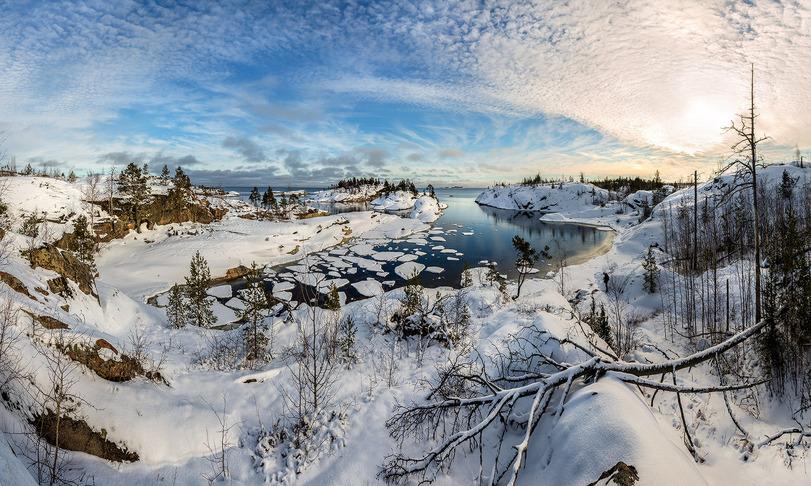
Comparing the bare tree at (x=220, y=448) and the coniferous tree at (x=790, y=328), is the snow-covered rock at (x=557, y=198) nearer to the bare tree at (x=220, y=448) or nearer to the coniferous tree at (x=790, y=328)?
the coniferous tree at (x=790, y=328)

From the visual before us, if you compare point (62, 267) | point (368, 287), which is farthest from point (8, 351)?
point (368, 287)

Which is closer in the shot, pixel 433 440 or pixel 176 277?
pixel 433 440

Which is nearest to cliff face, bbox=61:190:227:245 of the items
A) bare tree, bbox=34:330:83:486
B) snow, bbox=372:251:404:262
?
snow, bbox=372:251:404:262

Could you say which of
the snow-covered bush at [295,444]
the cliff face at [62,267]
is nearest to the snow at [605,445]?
the snow-covered bush at [295,444]

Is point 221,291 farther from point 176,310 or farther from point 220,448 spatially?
point 220,448

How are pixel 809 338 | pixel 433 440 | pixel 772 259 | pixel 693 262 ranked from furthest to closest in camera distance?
pixel 693 262 < pixel 772 259 < pixel 809 338 < pixel 433 440

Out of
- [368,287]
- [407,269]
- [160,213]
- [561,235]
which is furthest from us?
[561,235]

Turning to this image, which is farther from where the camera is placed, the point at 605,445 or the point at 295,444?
the point at 295,444

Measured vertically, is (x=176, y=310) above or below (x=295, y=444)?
below

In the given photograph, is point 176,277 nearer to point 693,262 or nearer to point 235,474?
point 235,474

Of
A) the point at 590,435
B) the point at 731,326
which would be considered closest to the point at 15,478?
the point at 590,435

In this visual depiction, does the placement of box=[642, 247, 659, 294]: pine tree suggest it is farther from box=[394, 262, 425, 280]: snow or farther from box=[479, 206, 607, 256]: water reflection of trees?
box=[394, 262, 425, 280]: snow
